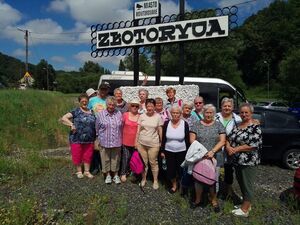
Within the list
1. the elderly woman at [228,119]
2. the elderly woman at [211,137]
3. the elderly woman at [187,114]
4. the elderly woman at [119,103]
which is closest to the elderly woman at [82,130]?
the elderly woman at [119,103]

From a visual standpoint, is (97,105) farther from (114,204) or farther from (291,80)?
(291,80)

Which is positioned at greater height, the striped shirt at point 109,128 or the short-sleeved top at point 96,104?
the short-sleeved top at point 96,104

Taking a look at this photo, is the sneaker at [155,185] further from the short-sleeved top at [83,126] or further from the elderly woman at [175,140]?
the short-sleeved top at [83,126]

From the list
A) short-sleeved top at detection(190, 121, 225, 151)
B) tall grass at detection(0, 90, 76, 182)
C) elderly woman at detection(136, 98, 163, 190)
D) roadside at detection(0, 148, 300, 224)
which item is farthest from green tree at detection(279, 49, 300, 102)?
short-sleeved top at detection(190, 121, 225, 151)

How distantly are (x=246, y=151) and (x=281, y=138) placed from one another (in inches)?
156

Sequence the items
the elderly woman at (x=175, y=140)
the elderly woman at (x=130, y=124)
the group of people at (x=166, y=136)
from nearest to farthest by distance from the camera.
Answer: the group of people at (x=166, y=136) → the elderly woman at (x=175, y=140) → the elderly woman at (x=130, y=124)

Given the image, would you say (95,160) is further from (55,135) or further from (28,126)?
(28,126)

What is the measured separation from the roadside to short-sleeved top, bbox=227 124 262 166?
2.78 ft

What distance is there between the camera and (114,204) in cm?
564

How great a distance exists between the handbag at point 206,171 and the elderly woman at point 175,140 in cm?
50

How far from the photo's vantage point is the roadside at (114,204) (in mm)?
5051

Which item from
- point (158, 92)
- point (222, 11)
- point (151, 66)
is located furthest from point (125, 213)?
point (151, 66)

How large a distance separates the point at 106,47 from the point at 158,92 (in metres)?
2.22

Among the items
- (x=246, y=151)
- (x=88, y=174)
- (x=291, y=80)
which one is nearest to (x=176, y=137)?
(x=246, y=151)
